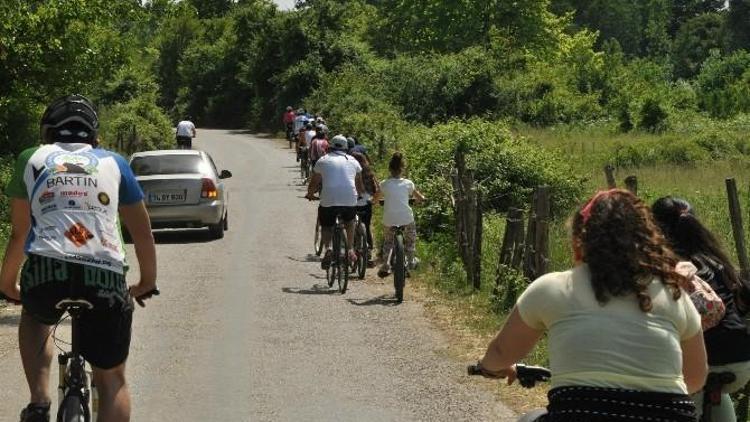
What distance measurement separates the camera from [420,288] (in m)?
16.2

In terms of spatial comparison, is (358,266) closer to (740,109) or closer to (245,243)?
(245,243)

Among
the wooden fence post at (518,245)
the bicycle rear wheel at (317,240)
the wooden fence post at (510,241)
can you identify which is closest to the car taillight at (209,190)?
the bicycle rear wheel at (317,240)

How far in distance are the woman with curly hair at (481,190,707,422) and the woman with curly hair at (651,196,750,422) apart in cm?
183

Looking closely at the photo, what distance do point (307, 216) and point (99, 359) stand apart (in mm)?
19949

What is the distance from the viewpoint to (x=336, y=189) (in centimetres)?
1581

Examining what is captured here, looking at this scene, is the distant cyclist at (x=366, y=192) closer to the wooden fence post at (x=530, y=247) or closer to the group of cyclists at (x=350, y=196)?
the group of cyclists at (x=350, y=196)

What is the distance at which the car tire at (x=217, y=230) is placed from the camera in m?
21.6

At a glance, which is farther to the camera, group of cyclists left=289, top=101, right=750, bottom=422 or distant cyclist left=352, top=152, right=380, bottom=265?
distant cyclist left=352, top=152, right=380, bottom=265

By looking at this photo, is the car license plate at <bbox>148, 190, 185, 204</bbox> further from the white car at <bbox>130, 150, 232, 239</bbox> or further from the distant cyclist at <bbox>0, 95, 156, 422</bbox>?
the distant cyclist at <bbox>0, 95, 156, 422</bbox>

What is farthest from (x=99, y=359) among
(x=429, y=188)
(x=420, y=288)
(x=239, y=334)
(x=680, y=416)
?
(x=429, y=188)

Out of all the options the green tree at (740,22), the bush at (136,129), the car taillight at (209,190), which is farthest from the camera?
the green tree at (740,22)

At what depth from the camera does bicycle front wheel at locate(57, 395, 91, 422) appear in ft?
18.5

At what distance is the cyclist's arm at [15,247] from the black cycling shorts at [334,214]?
982cm

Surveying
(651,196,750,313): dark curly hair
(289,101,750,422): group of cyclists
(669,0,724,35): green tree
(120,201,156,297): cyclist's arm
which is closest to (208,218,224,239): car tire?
(120,201,156,297): cyclist's arm
